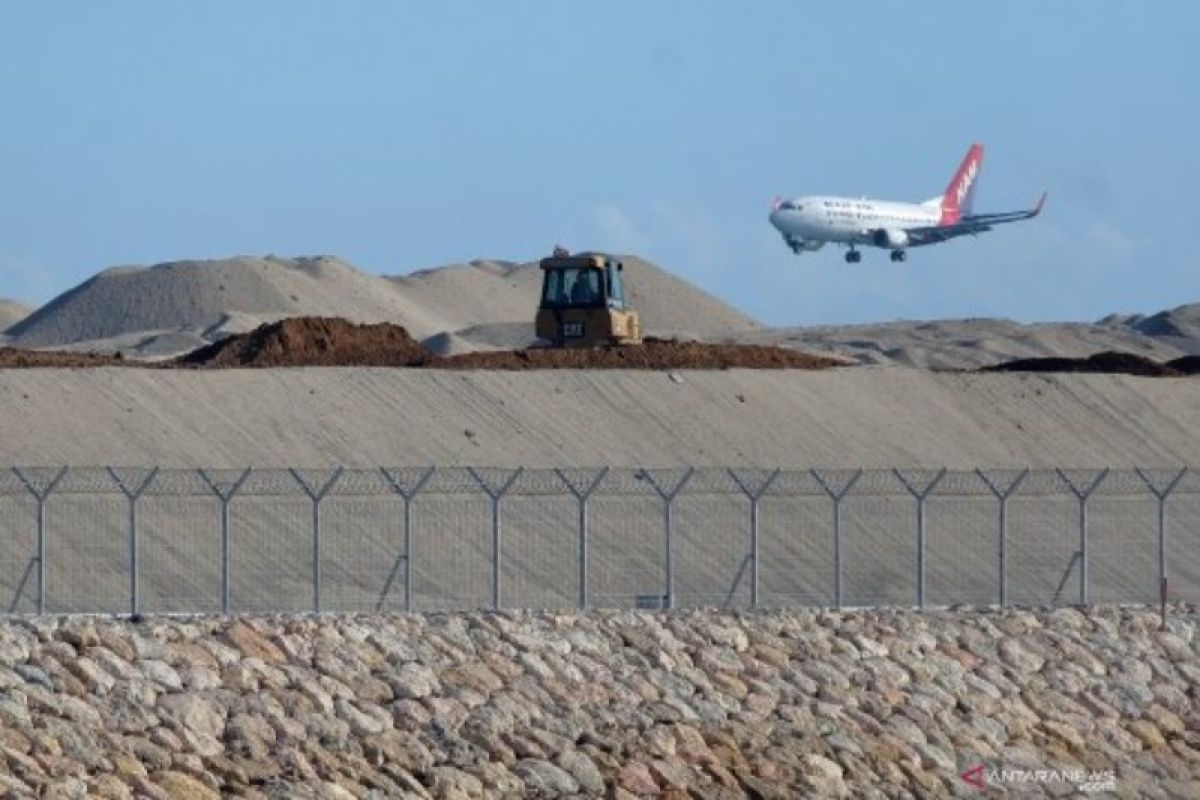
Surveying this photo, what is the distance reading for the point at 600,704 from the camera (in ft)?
100

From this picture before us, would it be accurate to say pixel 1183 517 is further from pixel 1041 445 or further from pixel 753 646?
pixel 753 646

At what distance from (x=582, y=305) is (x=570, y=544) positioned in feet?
61.8

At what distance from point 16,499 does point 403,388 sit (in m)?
13.1

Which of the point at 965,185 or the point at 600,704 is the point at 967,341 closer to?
the point at 965,185

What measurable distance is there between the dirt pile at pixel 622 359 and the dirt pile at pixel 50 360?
5663mm

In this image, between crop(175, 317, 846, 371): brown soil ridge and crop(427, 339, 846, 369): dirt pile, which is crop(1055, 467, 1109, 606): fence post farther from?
crop(427, 339, 846, 369): dirt pile

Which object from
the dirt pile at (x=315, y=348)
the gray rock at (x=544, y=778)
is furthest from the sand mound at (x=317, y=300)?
the gray rock at (x=544, y=778)

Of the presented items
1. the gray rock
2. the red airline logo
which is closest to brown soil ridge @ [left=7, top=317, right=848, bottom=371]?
the red airline logo

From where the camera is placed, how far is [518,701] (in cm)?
3000

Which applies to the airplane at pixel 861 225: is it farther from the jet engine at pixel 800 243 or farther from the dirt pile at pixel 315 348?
the dirt pile at pixel 315 348

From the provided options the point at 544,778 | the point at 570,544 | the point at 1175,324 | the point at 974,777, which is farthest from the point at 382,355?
the point at 1175,324

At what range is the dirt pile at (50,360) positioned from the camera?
2050 inches

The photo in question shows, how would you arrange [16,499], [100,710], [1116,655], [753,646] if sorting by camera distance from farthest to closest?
1. [16,499]
2. [1116,655]
3. [753,646]
4. [100,710]

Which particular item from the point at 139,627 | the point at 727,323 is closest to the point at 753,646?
the point at 139,627
